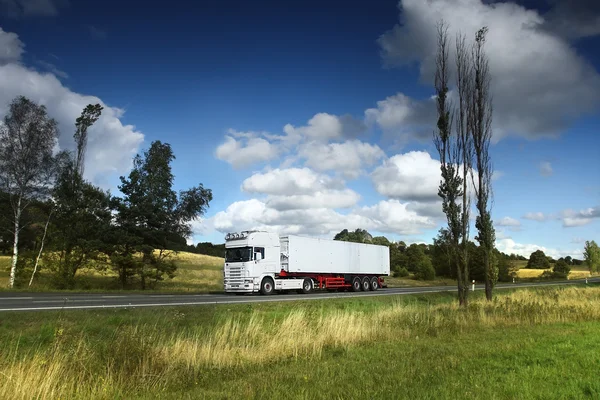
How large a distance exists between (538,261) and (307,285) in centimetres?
8965

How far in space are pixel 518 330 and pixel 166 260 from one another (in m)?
27.9

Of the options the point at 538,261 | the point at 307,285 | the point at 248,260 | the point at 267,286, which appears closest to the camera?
the point at 248,260

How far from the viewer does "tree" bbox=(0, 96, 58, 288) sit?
29.4 metres

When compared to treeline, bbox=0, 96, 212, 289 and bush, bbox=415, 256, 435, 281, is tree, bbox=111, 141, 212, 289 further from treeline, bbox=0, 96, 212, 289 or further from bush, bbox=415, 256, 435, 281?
bush, bbox=415, 256, 435, 281

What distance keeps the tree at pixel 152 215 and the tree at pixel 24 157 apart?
17.7 ft

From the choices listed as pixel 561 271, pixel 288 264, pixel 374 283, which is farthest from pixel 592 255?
pixel 288 264

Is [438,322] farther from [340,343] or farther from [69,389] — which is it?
[69,389]

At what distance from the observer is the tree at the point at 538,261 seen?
329 ft

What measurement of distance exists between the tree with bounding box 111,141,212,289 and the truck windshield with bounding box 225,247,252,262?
7.56m

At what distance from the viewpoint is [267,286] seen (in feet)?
93.6

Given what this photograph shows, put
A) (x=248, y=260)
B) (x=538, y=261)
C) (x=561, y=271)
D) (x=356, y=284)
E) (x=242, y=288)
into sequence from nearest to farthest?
(x=242, y=288) < (x=248, y=260) < (x=356, y=284) < (x=561, y=271) < (x=538, y=261)

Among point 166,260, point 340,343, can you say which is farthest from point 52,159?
point 340,343

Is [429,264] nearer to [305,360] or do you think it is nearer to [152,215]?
[152,215]

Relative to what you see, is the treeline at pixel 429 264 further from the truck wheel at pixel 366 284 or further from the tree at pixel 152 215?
the tree at pixel 152 215
